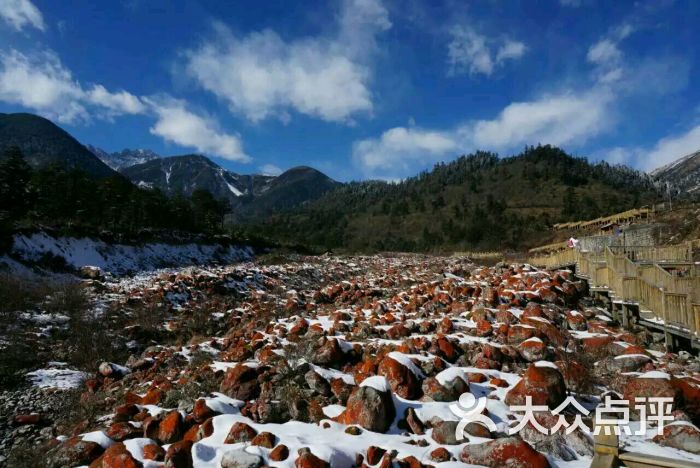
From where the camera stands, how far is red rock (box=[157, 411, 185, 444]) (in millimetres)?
5520

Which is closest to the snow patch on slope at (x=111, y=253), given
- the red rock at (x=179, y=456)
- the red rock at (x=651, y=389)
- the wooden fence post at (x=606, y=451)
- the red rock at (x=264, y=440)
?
the red rock at (x=179, y=456)

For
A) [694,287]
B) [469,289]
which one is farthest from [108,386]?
[694,287]

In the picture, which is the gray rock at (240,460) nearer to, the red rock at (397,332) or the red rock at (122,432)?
the red rock at (122,432)

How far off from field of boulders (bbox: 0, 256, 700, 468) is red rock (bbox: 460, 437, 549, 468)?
0.01 metres

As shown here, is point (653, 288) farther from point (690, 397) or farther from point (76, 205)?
point (76, 205)

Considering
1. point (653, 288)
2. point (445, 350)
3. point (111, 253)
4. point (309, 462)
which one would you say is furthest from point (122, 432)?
point (111, 253)

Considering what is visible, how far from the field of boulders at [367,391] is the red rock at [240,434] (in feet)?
0.06

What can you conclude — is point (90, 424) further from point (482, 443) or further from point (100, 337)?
point (482, 443)

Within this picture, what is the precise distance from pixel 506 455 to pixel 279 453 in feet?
9.56

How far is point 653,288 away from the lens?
979 centimetres

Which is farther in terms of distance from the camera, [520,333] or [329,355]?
[520,333]

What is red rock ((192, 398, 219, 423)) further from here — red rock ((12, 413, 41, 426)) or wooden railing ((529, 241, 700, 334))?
wooden railing ((529, 241, 700, 334))

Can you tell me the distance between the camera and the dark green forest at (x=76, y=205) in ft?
89.1

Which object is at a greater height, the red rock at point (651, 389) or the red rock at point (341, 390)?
the red rock at point (651, 389)
